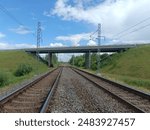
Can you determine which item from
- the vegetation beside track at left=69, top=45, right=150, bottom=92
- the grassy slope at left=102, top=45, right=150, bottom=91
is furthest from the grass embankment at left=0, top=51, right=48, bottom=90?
the grassy slope at left=102, top=45, right=150, bottom=91

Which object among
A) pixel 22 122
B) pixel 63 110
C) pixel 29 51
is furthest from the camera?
pixel 29 51

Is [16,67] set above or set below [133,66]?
below

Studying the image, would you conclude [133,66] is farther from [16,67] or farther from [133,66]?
[16,67]

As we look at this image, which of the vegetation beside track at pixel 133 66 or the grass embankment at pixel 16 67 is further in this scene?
the vegetation beside track at pixel 133 66

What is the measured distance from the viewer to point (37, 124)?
409 inches

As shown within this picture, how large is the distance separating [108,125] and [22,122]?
2.73m

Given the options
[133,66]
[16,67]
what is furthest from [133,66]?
[16,67]

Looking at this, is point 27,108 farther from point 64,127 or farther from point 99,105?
point 64,127

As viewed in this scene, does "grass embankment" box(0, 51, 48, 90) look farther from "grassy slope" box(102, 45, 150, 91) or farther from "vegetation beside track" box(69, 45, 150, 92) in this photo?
"grassy slope" box(102, 45, 150, 91)

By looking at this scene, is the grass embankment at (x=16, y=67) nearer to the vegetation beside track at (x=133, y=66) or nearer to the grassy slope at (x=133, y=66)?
the vegetation beside track at (x=133, y=66)

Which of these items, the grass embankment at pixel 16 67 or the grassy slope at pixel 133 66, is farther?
the grassy slope at pixel 133 66

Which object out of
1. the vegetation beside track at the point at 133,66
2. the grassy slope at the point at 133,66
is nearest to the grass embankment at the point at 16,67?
the vegetation beside track at the point at 133,66

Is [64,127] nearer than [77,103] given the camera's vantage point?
Yes

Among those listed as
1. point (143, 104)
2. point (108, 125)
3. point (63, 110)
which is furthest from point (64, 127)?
point (143, 104)
